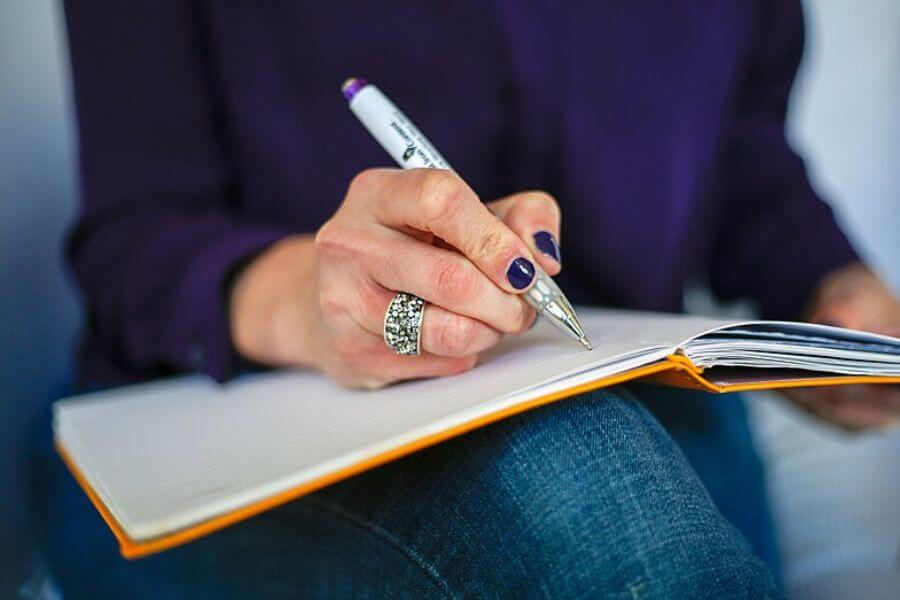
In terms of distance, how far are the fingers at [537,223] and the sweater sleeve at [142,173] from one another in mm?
261

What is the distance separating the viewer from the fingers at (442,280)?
43 centimetres

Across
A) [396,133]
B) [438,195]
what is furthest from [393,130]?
[438,195]

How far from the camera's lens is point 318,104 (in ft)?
2.39

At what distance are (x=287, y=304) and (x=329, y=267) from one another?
0.12 metres

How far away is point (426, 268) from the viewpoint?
16.8 inches

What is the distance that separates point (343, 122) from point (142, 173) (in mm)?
187

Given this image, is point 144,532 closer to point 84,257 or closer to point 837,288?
point 84,257

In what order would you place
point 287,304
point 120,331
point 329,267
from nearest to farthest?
point 329,267 → point 287,304 → point 120,331

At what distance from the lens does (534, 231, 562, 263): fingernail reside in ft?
1.48

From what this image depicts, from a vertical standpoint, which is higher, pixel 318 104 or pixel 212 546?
pixel 318 104

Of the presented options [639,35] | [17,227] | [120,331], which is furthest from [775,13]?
[17,227]

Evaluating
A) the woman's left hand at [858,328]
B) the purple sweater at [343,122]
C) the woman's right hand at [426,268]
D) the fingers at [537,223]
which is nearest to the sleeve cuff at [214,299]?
the purple sweater at [343,122]

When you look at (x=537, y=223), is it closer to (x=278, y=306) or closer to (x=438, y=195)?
(x=438, y=195)

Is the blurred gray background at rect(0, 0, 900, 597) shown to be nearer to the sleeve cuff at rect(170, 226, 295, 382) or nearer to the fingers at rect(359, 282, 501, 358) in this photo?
the sleeve cuff at rect(170, 226, 295, 382)
